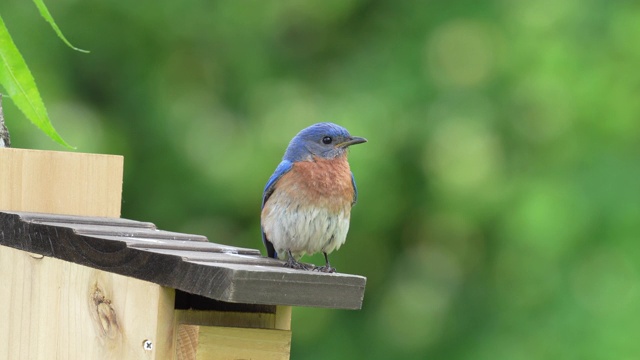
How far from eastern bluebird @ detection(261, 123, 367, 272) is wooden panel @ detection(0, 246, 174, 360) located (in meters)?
0.84

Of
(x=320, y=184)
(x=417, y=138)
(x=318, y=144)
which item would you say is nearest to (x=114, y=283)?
(x=320, y=184)

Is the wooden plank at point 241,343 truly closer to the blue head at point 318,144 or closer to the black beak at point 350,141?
the blue head at point 318,144

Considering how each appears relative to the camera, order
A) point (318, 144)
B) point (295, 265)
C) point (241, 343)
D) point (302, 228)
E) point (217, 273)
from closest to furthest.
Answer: point (217, 273)
point (241, 343)
point (295, 265)
point (302, 228)
point (318, 144)

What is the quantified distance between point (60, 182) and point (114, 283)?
74 cm

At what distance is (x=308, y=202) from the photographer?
148 inches

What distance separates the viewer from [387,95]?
278 inches

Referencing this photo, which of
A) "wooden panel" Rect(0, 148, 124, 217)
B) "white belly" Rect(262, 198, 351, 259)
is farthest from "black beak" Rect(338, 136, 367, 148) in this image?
"wooden panel" Rect(0, 148, 124, 217)

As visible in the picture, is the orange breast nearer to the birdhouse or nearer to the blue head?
the blue head

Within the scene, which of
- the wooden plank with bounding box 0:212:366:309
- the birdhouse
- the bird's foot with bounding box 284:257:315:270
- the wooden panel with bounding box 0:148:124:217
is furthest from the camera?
the wooden panel with bounding box 0:148:124:217

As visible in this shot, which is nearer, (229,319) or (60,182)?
(229,319)

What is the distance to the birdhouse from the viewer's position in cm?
256

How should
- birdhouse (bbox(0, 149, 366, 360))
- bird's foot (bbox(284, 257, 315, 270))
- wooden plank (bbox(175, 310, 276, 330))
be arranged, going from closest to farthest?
birdhouse (bbox(0, 149, 366, 360)) → wooden plank (bbox(175, 310, 276, 330)) → bird's foot (bbox(284, 257, 315, 270))

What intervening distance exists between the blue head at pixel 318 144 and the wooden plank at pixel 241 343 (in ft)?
4.31

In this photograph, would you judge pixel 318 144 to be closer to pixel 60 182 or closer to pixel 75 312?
pixel 60 182
